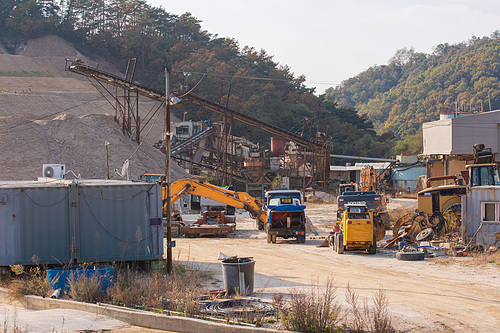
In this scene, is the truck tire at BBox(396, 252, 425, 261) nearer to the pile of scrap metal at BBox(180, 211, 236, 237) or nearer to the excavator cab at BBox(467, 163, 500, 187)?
the excavator cab at BBox(467, 163, 500, 187)

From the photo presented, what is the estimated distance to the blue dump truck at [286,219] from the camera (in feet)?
83.8

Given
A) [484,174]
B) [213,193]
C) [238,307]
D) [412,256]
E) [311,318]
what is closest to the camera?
[311,318]

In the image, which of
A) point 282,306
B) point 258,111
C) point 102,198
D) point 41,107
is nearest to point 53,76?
point 41,107

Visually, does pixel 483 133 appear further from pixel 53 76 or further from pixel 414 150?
pixel 53 76

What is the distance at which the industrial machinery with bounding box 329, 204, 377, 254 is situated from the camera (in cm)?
2102

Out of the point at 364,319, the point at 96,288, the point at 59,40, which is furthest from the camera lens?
the point at 59,40

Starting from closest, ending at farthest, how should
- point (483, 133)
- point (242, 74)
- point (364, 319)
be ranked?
point (364, 319) < point (483, 133) < point (242, 74)

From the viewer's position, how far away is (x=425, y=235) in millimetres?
22109

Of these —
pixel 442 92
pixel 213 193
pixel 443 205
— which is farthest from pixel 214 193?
pixel 442 92

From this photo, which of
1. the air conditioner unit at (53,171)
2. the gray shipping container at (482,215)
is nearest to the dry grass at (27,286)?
the gray shipping container at (482,215)

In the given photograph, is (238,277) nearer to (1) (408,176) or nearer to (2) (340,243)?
(2) (340,243)

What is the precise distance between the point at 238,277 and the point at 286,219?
13248 millimetres

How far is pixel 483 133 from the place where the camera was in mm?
50688

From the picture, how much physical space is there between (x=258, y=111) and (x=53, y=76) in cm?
4429
